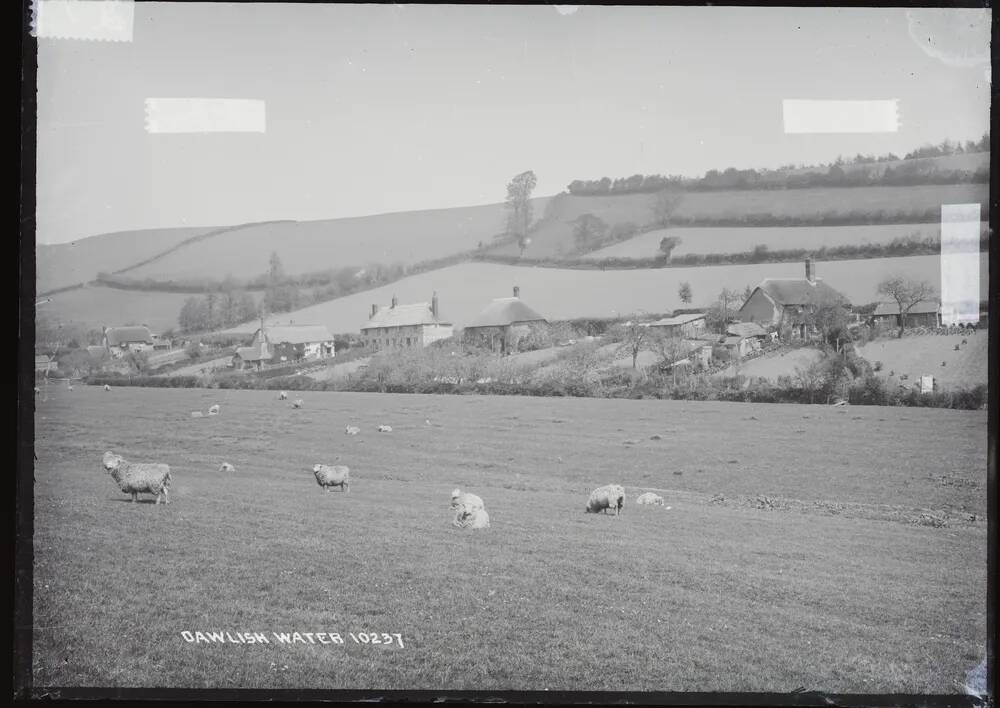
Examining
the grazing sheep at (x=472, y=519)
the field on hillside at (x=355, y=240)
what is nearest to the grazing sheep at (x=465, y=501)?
the grazing sheep at (x=472, y=519)

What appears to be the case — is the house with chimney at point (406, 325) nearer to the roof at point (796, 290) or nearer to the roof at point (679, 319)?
the roof at point (679, 319)

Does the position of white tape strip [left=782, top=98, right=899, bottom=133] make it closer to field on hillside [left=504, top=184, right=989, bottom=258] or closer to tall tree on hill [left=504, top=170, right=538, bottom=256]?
field on hillside [left=504, top=184, right=989, bottom=258]

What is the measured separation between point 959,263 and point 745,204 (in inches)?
55.9

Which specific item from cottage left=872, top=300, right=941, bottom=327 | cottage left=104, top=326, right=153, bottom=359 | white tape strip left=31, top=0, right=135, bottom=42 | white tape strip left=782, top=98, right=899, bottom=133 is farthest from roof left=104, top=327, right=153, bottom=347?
cottage left=872, top=300, right=941, bottom=327

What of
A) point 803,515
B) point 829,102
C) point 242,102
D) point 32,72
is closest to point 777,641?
point 803,515

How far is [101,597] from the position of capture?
4734 millimetres

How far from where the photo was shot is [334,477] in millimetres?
5113

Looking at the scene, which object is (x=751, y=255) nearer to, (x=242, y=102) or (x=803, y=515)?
(x=803, y=515)

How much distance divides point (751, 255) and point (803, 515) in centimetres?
180

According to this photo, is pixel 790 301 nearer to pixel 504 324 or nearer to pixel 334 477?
pixel 504 324

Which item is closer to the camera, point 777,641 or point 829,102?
point 777,641

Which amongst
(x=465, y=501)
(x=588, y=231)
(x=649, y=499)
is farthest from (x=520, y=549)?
(x=588, y=231)

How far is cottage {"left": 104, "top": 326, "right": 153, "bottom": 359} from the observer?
5016 mm

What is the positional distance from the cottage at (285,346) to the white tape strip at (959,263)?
4.18 meters
